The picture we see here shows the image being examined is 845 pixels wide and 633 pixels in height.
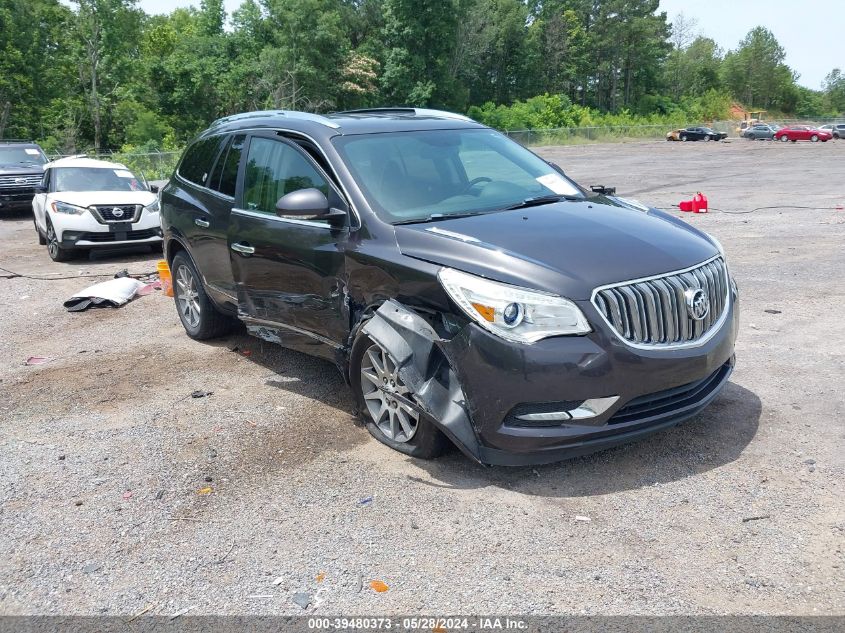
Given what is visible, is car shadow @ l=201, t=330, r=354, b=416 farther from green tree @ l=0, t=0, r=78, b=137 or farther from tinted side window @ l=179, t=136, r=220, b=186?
green tree @ l=0, t=0, r=78, b=137

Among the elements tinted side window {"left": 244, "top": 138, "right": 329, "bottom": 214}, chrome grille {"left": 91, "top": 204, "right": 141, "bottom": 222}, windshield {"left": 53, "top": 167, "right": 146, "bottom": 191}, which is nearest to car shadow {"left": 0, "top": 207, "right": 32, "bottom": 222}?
windshield {"left": 53, "top": 167, "right": 146, "bottom": 191}

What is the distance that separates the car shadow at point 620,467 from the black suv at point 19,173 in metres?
18.0

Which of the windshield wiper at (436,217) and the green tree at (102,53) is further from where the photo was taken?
the green tree at (102,53)

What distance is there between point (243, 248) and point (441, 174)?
62.2 inches

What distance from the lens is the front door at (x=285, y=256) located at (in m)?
5.08

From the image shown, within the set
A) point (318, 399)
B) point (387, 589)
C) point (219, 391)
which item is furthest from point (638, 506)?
point (219, 391)

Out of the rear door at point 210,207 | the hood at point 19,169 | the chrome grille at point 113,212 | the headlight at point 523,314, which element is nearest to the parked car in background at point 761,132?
the hood at point 19,169

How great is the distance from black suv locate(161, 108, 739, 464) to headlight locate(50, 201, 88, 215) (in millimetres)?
7296

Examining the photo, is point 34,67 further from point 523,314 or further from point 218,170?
point 523,314

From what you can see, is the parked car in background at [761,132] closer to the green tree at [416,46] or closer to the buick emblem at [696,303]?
the green tree at [416,46]

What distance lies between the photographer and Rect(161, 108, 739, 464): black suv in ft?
13.0

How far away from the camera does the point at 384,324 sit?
4.47 m

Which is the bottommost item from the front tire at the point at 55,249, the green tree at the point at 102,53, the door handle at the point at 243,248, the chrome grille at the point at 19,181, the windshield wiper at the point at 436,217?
the front tire at the point at 55,249

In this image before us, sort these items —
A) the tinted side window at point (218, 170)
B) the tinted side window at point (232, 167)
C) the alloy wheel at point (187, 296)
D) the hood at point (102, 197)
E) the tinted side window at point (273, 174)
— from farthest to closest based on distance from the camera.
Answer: the hood at point (102, 197) → the alloy wheel at point (187, 296) → the tinted side window at point (218, 170) → the tinted side window at point (232, 167) → the tinted side window at point (273, 174)
